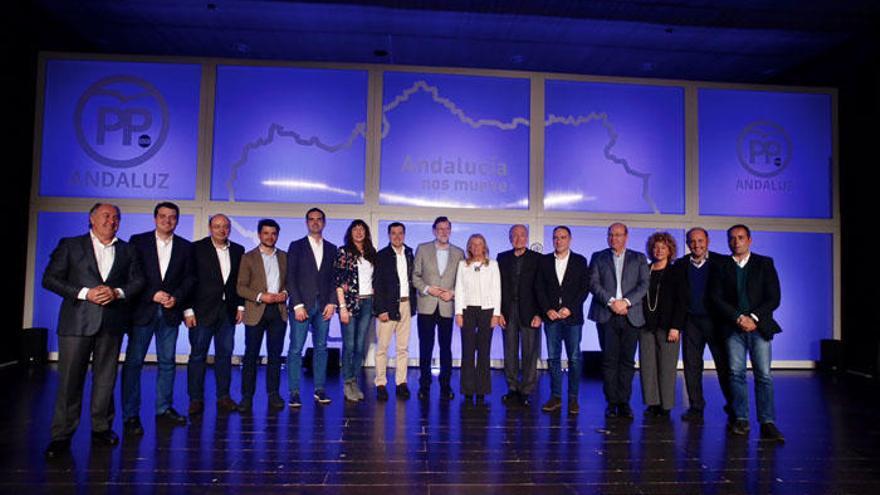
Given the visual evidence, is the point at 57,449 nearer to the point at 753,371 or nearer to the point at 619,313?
the point at 619,313

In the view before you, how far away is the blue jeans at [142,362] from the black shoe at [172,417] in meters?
0.03

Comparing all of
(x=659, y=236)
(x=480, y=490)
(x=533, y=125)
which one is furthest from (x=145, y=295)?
(x=533, y=125)

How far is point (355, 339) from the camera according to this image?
4770 millimetres

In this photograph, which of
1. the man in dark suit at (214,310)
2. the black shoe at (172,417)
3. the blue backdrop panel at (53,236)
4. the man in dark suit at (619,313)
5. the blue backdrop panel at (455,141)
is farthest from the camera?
the blue backdrop panel at (455,141)

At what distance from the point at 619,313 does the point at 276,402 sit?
2.84 metres

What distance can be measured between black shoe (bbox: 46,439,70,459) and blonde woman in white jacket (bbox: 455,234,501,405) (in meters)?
2.88

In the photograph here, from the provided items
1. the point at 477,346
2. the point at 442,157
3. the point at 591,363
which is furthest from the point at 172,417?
the point at 591,363

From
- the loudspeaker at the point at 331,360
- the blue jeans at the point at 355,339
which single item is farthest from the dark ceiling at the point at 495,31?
the loudspeaker at the point at 331,360

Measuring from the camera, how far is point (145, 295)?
146 inches

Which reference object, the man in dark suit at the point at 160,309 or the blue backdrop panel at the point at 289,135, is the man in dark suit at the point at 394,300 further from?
the blue backdrop panel at the point at 289,135

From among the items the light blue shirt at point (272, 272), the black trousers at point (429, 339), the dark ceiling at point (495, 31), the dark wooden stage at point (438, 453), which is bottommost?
the dark wooden stage at point (438, 453)

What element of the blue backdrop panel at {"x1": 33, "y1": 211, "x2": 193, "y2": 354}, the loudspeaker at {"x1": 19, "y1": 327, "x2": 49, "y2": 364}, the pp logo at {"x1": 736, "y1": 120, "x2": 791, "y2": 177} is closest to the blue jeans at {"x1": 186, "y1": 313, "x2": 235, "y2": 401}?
the blue backdrop panel at {"x1": 33, "y1": 211, "x2": 193, "y2": 354}

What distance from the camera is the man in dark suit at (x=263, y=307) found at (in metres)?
4.29

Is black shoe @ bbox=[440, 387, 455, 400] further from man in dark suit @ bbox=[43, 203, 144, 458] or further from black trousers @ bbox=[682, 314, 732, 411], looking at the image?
man in dark suit @ bbox=[43, 203, 144, 458]
